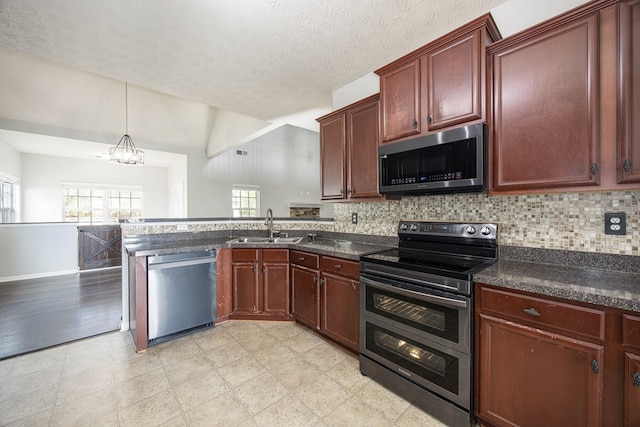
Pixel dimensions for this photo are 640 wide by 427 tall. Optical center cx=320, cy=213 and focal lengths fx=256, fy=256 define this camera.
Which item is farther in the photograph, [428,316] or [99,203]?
[99,203]

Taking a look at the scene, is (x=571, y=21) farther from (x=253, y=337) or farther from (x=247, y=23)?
(x=253, y=337)

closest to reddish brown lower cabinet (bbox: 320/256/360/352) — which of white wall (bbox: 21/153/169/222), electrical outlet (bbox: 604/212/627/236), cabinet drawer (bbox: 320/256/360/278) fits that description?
cabinet drawer (bbox: 320/256/360/278)

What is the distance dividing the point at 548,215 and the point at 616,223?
288 mm

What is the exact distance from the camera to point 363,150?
2.41 metres

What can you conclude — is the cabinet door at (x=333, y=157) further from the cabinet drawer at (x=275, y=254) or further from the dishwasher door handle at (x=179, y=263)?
the dishwasher door handle at (x=179, y=263)

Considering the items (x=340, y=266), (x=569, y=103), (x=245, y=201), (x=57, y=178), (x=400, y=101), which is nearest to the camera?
(x=569, y=103)

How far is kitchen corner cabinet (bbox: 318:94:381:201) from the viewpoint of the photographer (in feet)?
7.68

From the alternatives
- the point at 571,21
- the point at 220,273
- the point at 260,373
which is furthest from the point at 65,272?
the point at 571,21

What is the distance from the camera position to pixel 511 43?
1527 mm

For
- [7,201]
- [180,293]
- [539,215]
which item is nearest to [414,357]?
[539,215]

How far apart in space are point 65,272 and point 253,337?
17.8 feet

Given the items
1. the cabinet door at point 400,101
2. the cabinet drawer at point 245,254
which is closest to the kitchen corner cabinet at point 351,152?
the cabinet door at point 400,101

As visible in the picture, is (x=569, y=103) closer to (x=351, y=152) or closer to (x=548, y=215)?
(x=548, y=215)

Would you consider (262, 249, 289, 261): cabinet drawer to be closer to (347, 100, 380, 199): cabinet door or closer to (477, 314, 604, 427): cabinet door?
(347, 100, 380, 199): cabinet door
